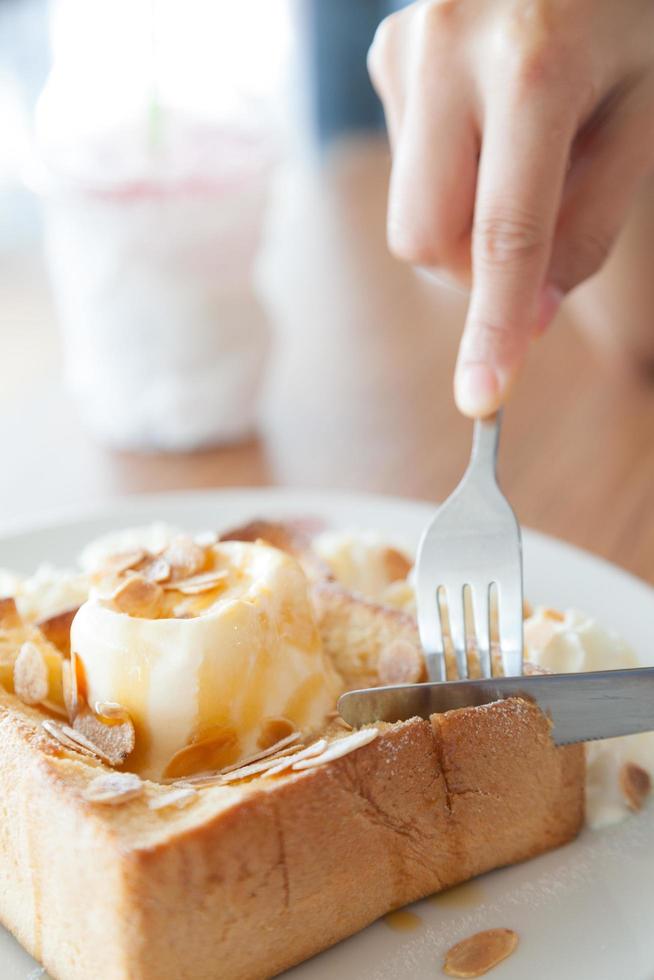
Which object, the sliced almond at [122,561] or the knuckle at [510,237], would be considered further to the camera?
the knuckle at [510,237]

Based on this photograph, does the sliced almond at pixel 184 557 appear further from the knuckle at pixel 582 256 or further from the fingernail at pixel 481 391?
the knuckle at pixel 582 256

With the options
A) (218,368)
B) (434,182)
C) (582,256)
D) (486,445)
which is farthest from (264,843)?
(218,368)

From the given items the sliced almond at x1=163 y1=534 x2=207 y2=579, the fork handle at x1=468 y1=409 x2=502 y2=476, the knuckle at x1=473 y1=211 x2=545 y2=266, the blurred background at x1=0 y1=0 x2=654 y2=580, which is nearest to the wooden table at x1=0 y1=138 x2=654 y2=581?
the blurred background at x1=0 y1=0 x2=654 y2=580

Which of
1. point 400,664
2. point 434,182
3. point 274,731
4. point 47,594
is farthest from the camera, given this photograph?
point 434,182

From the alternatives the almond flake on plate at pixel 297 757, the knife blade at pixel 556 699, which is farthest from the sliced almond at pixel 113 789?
the knife blade at pixel 556 699

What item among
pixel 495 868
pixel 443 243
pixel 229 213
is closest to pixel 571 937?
pixel 495 868

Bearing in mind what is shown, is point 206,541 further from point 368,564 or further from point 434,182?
point 434,182

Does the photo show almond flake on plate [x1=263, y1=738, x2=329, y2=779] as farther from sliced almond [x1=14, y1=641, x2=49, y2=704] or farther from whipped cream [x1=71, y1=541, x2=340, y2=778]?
sliced almond [x1=14, y1=641, x2=49, y2=704]
